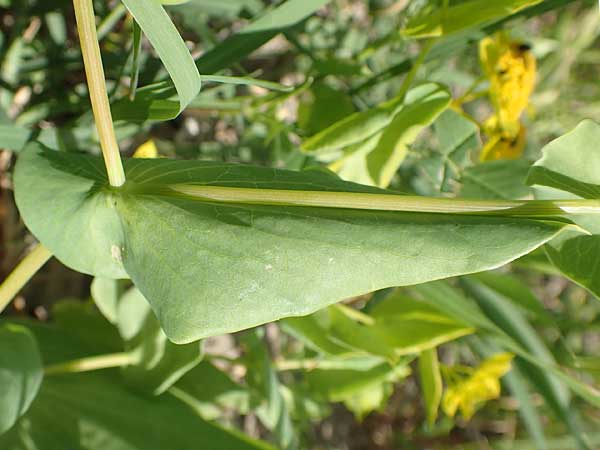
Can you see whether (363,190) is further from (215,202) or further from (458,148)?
(458,148)

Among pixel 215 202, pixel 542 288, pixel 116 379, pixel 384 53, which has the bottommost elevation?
pixel 542 288

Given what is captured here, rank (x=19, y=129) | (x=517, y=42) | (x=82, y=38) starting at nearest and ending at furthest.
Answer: (x=82, y=38) → (x=19, y=129) → (x=517, y=42)

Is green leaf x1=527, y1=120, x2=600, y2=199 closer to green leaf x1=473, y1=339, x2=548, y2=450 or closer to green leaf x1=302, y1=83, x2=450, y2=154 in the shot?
green leaf x1=302, y1=83, x2=450, y2=154

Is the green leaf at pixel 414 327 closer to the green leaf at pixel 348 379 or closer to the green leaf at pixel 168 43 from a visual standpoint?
the green leaf at pixel 348 379

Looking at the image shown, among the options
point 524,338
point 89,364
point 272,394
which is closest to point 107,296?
point 89,364

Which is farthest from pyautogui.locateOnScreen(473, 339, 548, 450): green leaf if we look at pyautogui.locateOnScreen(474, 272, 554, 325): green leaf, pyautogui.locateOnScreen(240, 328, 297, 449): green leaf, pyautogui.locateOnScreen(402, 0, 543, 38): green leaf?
pyautogui.locateOnScreen(402, 0, 543, 38): green leaf

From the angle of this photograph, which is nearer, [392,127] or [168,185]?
[168,185]

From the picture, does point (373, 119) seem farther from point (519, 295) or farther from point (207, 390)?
point (207, 390)

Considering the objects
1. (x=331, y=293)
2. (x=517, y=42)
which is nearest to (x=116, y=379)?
(x=331, y=293)
